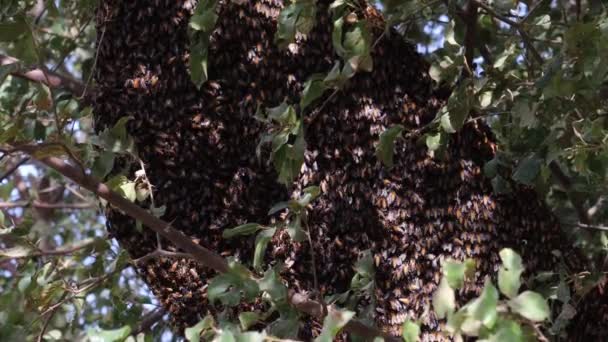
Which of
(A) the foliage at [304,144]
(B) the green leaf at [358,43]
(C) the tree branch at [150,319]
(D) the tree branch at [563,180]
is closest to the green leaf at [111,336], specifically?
(A) the foliage at [304,144]

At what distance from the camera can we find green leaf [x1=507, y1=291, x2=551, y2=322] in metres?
1.23

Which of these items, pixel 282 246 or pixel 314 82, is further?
pixel 282 246

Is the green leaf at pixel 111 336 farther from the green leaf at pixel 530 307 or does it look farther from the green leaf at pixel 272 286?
the green leaf at pixel 530 307

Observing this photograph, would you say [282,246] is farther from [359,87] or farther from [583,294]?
[583,294]

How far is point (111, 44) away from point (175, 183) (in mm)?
326

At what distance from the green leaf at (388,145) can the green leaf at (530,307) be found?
1.81 ft

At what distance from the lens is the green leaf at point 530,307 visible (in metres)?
1.23

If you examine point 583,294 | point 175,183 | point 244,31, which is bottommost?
point 583,294

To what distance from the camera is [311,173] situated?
1891mm

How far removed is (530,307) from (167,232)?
28.3 inches

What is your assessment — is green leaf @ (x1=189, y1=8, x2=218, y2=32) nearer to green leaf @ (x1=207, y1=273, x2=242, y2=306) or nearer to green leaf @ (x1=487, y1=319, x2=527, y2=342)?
green leaf @ (x1=207, y1=273, x2=242, y2=306)

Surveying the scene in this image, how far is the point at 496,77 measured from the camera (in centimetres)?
208

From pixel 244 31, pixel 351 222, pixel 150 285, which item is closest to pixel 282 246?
pixel 351 222

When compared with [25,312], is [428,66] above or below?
above
